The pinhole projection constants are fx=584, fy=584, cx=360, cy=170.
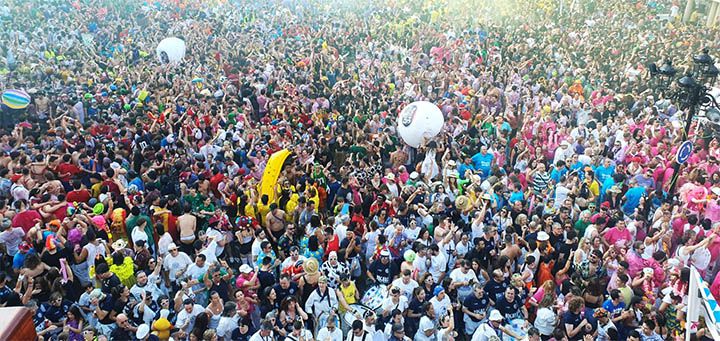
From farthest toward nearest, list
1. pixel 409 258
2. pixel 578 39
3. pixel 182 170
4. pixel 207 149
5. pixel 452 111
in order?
pixel 578 39, pixel 452 111, pixel 207 149, pixel 182 170, pixel 409 258

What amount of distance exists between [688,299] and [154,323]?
16.7 feet

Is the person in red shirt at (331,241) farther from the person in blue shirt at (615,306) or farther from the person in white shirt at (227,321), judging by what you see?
the person in blue shirt at (615,306)

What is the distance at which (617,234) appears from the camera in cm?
699

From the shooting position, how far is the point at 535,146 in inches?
407

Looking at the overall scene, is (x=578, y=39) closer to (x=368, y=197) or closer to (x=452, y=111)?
(x=452, y=111)

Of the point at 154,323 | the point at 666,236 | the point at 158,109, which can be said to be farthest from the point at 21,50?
the point at 666,236

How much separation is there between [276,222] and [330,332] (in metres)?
2.37

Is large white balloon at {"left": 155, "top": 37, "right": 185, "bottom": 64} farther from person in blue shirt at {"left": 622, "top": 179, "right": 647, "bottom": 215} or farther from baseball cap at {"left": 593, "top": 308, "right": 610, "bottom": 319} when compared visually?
baseball cap at {"left": 593, "top": 308, "right": 610, "bottom": 319}

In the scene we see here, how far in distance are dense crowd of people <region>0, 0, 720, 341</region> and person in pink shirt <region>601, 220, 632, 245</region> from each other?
0.06ft

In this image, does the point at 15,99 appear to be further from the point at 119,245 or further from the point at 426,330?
the point at 426,330

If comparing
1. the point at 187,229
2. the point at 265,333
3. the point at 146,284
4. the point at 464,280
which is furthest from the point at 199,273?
the point at 464,280

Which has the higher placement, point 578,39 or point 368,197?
point 368,197

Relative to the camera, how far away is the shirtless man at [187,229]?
281 inches

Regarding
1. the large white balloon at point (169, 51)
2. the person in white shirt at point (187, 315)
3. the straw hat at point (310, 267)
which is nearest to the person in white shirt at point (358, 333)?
the straw hat at point (310, 267)
